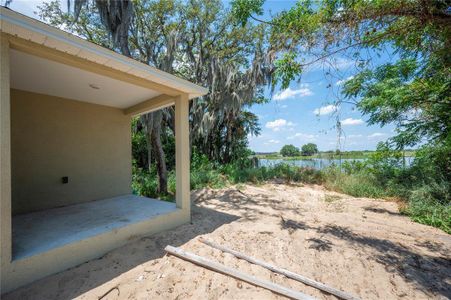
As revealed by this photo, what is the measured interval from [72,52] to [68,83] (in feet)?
4.08

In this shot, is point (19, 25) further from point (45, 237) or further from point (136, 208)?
point (136, 208)

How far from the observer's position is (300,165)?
8336 mm

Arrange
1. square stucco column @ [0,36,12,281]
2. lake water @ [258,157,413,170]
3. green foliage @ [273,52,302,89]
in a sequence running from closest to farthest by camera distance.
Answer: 1. square stucco column @ [0,36,12,281]
2. green foliage @ [273,52,302,89]
3. lake water @ [258,157,413,170]

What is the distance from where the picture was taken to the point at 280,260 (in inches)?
92.3

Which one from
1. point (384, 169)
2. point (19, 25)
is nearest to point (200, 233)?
point (19, 25)

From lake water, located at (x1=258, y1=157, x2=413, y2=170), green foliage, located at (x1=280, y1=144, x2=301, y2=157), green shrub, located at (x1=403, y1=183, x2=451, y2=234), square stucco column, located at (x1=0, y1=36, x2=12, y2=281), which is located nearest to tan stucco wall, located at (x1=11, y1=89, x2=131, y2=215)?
square stucco column, located at (x1=0, y1=36, x2=12, y2=281)

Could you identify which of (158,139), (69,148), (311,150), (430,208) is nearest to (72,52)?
(69,148)

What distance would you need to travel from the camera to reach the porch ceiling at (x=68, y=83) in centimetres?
240

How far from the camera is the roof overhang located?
1.75 m

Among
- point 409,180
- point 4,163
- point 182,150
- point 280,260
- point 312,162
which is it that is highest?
point 182,150

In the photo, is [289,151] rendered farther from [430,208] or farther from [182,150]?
[182,150]

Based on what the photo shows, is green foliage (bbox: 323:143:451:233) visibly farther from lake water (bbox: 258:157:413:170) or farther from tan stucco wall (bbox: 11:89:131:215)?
tan stucco wall (bbox: 11:89:131:215)

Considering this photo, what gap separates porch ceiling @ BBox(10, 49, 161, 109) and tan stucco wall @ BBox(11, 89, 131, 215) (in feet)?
0.95

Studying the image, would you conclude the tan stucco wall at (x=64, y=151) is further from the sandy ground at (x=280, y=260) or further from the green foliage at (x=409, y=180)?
the green foliage at (x=409, y=180)
